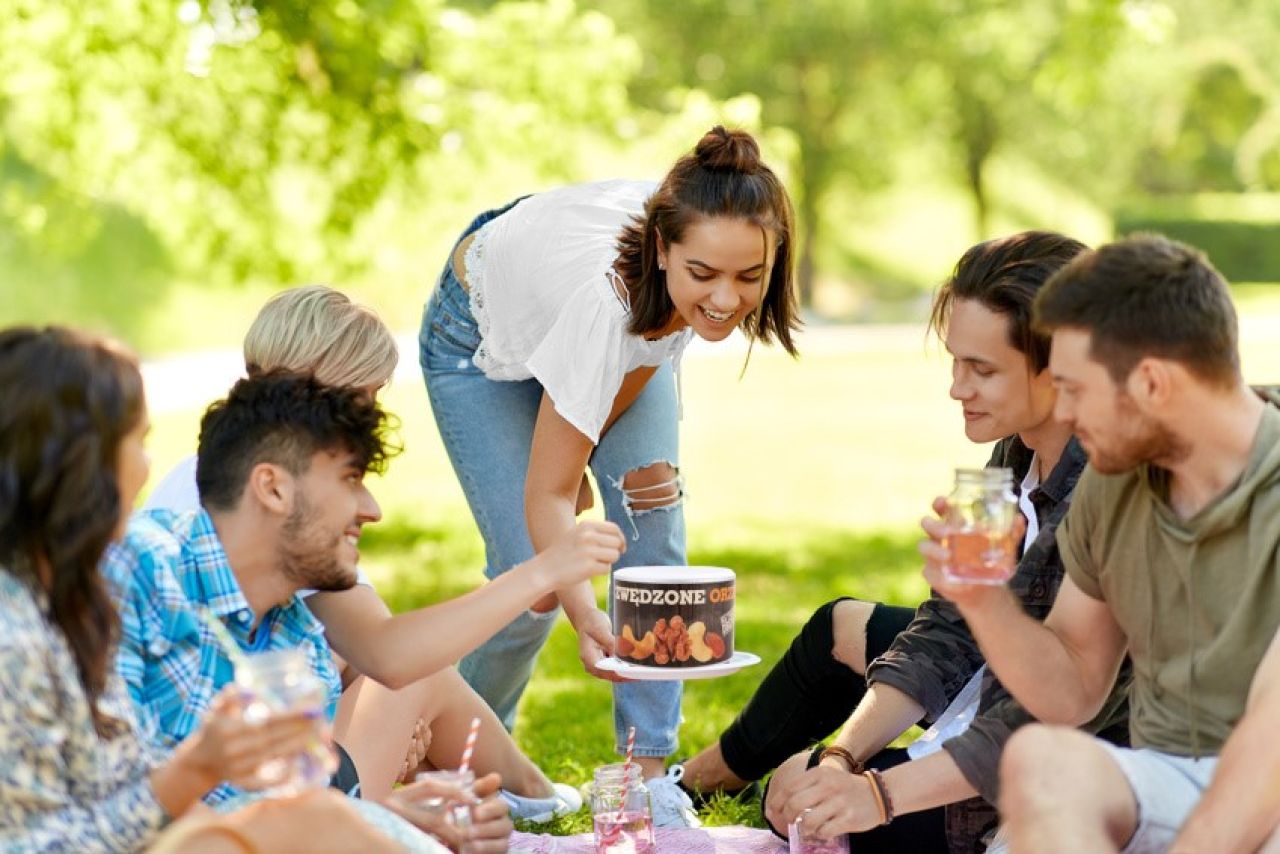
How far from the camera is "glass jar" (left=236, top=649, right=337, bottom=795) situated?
278 centimetres

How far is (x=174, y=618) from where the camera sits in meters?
3.32

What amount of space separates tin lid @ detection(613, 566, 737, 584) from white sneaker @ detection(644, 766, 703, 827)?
33.8 inches

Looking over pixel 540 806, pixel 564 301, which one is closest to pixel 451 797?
pixel 540 806

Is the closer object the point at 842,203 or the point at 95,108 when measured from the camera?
the point at 95,108

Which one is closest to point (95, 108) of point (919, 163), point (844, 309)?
point (844, 309)

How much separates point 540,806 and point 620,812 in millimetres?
716

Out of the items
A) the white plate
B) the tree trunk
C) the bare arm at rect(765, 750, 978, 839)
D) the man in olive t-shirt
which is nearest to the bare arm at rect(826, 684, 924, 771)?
the bare arm at rect(765, 750, 978, 839)

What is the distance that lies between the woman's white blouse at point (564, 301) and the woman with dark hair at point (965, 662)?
0.90 metres

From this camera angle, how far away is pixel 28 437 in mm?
2898

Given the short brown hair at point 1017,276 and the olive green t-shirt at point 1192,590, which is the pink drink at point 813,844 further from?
the short brown hair at point 1017,276

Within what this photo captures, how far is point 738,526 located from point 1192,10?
32955mm

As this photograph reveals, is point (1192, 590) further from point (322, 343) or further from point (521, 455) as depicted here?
point (521, 455)

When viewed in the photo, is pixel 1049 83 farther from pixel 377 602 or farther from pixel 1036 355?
pixel 377 602

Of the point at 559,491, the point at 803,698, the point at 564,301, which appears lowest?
the point at 803,698
